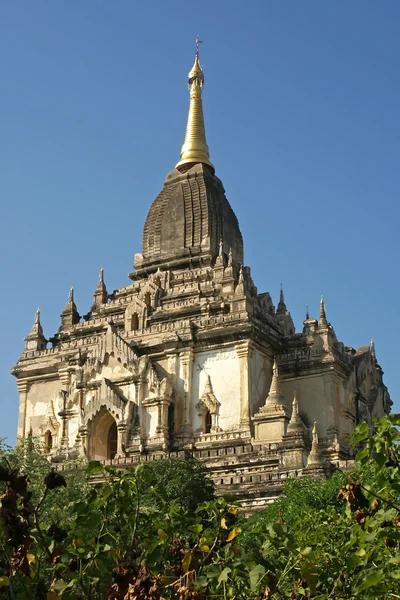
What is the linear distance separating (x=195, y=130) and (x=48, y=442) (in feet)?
60.4

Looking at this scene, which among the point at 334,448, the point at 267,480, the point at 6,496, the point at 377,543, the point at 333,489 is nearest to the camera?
the point at 6,496

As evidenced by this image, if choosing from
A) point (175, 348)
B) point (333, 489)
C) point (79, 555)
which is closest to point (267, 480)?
point (333, 489)

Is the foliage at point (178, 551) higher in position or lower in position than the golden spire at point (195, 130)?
lower

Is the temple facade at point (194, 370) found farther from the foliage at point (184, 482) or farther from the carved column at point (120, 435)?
the foliage at point (184, 482)

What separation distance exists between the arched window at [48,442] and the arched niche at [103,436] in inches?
109

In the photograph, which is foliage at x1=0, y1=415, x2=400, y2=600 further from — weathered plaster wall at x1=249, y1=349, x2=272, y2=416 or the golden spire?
the golden spire

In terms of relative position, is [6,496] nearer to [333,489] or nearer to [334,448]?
[333,489]

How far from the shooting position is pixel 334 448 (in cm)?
3641

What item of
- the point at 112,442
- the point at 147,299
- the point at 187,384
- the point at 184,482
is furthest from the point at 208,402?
the point at 184,482

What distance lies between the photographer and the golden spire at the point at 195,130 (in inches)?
1983

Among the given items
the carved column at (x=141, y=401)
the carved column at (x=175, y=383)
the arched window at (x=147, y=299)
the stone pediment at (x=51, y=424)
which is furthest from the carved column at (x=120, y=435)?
the arched window at (x=147, y=299)

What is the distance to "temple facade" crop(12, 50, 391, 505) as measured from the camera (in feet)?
124

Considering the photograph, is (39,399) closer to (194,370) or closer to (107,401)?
(107,401)

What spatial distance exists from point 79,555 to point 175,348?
99.4 feet
